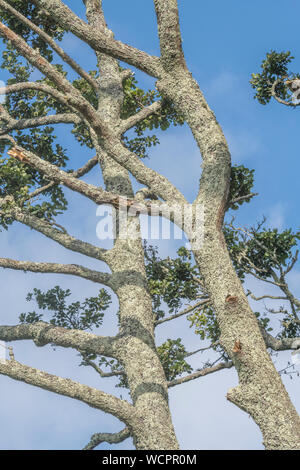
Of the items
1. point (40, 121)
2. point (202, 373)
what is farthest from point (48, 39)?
point (202, 373)

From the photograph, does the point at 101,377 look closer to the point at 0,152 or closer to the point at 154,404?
the point at 154,404

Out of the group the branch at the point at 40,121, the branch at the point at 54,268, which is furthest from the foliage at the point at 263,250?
the branch at the point at 40,121

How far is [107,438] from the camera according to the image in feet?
43.2

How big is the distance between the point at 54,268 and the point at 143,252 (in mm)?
2485

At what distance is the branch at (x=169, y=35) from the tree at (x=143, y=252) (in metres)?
0.02

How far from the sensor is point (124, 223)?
617 inches

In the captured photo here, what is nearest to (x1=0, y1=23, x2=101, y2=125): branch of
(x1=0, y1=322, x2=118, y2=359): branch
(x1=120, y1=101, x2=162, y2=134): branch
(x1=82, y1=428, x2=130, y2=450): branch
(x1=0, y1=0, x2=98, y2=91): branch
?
(x1=0, y1=0, x2=98, y2=91): branch

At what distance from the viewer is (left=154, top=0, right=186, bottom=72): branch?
12.1m

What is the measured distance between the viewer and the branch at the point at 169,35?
12125mm

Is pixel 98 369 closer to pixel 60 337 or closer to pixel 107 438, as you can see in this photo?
pixel 60 337

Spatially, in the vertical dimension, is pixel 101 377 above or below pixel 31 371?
above
